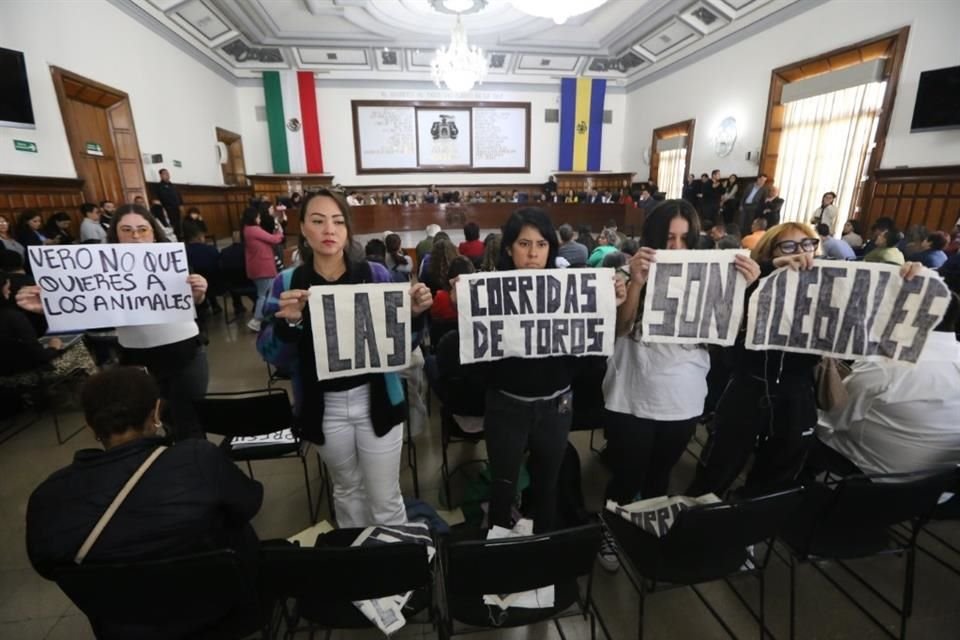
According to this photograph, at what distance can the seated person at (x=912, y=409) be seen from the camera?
5.94 ft

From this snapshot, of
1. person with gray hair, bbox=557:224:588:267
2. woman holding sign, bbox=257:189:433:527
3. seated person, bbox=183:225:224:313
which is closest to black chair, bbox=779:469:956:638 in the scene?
woman holding sign, bbox=257:189:433:527

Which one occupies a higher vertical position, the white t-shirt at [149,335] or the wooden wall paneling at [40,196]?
the wooden wall paneling at [40,196]

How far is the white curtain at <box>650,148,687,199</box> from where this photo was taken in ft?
40.2

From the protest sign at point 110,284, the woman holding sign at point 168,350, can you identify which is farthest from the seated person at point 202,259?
the protest sign at point 110,284

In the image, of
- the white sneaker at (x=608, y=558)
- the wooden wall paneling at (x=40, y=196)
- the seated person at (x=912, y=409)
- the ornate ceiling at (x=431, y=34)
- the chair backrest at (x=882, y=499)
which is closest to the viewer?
the chair backrest at (x=882, y=499)

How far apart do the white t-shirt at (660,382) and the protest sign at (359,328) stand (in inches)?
35.8

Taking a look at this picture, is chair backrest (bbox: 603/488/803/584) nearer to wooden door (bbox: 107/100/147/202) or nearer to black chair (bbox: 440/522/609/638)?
black chair (bbox: 440/522/609/638)

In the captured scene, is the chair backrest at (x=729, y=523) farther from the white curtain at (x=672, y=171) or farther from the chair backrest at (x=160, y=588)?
the white curtain at (x=672, y=171)

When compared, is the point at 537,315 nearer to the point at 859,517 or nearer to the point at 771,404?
the point at 771,404

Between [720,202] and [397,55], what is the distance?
366 inches

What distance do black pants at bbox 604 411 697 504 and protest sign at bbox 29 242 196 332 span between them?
2.00 meters

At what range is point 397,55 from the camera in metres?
12.2

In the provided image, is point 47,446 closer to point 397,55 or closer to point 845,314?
point 845,314

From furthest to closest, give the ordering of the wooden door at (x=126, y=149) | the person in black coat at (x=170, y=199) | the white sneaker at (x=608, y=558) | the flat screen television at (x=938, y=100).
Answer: the person in black coat at (x=170, y=199)
the wooden door at (x=126, y=149)
the flat screen television at (x=938, y=100)
the white sneaker at (x=608, y=558)
